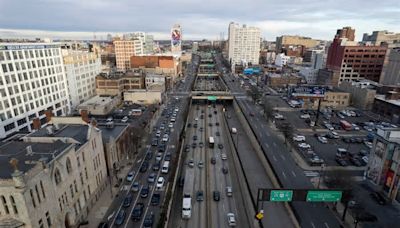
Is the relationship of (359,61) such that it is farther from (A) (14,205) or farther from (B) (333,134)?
(A) (14,205)

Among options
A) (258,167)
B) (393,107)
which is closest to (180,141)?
(258,167)

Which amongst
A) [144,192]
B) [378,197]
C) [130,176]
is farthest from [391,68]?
[130,176]

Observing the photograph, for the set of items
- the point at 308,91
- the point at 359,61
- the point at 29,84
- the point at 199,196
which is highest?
the point at 359,61

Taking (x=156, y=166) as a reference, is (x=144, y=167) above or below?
above

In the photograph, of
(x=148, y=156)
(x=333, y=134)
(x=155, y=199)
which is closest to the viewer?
(x=155, y=199)

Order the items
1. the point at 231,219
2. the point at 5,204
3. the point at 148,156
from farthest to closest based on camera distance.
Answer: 1. the point at 148,156
2. the point at 231,219
3. the point at 5,204

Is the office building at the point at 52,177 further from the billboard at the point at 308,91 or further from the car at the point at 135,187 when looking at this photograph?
the billboard at the point at 308,91

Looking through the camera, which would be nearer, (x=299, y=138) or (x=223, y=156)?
(x=223, y=156)

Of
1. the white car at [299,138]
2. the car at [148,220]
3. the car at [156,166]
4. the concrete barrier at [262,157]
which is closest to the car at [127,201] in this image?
the car at [148,220]
